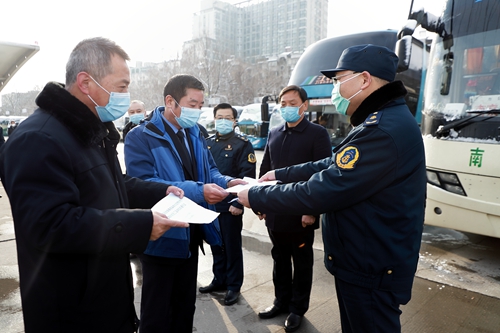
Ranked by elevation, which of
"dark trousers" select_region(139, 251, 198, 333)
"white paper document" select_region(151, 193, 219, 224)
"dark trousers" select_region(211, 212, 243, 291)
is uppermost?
"white paper document" select_region(151, 193, 219, 224)

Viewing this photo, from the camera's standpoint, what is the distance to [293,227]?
10.2 feet

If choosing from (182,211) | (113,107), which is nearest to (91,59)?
(113,107)

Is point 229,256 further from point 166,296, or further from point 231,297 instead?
point 166,296

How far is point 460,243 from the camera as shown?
17.8 ft

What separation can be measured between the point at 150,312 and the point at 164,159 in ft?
3.36

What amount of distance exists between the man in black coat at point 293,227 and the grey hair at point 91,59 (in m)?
1.95

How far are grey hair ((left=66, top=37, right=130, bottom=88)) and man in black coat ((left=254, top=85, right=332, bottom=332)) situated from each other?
1954 millimetres

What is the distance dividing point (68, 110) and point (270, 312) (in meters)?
2.52

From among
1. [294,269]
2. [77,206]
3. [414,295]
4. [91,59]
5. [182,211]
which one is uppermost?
[91,59]

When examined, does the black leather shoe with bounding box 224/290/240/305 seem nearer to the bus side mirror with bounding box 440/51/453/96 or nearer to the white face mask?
the white face mask

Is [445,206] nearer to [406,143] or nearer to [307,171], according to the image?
[307,171]

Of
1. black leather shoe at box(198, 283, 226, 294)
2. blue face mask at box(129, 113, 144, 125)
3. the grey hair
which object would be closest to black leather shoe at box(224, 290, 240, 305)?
black leather shoe at box(198, 283, 226, 294)

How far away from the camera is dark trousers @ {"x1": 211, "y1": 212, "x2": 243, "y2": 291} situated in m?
3.62

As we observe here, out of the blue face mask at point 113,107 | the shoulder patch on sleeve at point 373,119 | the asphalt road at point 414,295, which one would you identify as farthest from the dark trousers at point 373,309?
the blue face mask at point 113,107
